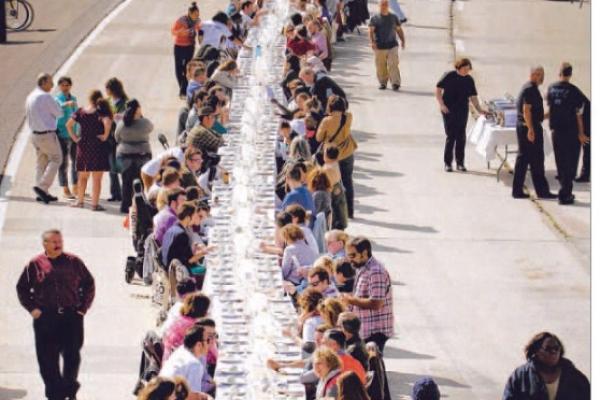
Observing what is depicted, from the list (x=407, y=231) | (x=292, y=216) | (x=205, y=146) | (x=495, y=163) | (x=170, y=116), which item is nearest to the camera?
(x=292, y=216)

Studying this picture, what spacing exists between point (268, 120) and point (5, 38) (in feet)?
42.1

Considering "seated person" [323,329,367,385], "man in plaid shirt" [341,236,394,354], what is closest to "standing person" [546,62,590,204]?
"man in plaid shirt" [341,236,394,354]

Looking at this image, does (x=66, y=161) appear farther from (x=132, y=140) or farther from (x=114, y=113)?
(x=132, y=140)

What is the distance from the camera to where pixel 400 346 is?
57.3 ft

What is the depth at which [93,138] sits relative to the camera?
72.0 ft

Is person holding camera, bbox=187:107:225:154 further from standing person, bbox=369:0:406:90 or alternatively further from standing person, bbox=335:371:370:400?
standing person, bbox=369:0:406:90

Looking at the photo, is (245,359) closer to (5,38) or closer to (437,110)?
(437,110)

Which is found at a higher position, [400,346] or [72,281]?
[72,281]

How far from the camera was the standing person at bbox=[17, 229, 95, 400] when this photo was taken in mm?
15148

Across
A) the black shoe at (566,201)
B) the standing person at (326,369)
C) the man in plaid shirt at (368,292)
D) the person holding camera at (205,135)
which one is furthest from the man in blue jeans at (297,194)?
the black shoe at (566,201)

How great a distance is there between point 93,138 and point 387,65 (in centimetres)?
965

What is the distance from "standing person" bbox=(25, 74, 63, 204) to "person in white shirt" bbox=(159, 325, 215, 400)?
943cm

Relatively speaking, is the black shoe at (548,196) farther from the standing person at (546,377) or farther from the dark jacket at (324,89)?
the standing person at (546,377)

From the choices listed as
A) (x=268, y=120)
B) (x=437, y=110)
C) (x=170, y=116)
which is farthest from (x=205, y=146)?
(x=437, y=110)
